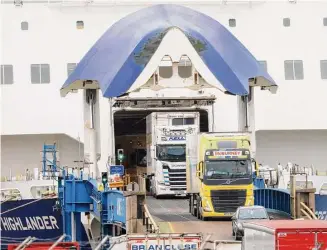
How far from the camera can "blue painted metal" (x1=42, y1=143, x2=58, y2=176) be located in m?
31.5

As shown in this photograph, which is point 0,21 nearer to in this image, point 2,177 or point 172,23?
point 2,177

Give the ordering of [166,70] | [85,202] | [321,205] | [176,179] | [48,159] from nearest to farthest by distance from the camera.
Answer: [321,205] < [85,202] < [166,70] < [176,179] < [48,159]

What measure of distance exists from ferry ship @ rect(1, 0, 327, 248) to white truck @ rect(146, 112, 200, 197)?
3.00 feet

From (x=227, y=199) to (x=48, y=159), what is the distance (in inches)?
416

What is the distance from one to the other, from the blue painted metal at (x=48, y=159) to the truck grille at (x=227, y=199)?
9141 millimetres

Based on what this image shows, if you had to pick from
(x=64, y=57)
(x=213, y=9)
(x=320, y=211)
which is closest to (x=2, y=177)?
(x=64, y=57)

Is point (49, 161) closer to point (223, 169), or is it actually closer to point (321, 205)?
point (223, 169)

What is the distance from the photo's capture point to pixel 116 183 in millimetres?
24188

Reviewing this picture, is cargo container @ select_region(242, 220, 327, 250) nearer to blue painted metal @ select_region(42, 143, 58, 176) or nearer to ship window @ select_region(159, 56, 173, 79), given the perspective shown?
ship window @ select_region(159, 56, 173, 79)

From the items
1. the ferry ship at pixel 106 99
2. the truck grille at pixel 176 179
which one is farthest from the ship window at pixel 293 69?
the truck grille at pixel 176 179

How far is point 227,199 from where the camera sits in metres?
23.9

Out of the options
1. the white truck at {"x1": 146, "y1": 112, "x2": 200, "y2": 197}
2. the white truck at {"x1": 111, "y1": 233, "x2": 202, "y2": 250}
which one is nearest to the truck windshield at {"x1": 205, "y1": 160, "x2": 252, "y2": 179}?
the white truck at {"x1": 111, "y1": 233, "x2": 202, "y2": 250}

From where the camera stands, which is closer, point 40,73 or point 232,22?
point 40,73

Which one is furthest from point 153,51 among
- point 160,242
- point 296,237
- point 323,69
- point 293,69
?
point 296,237
